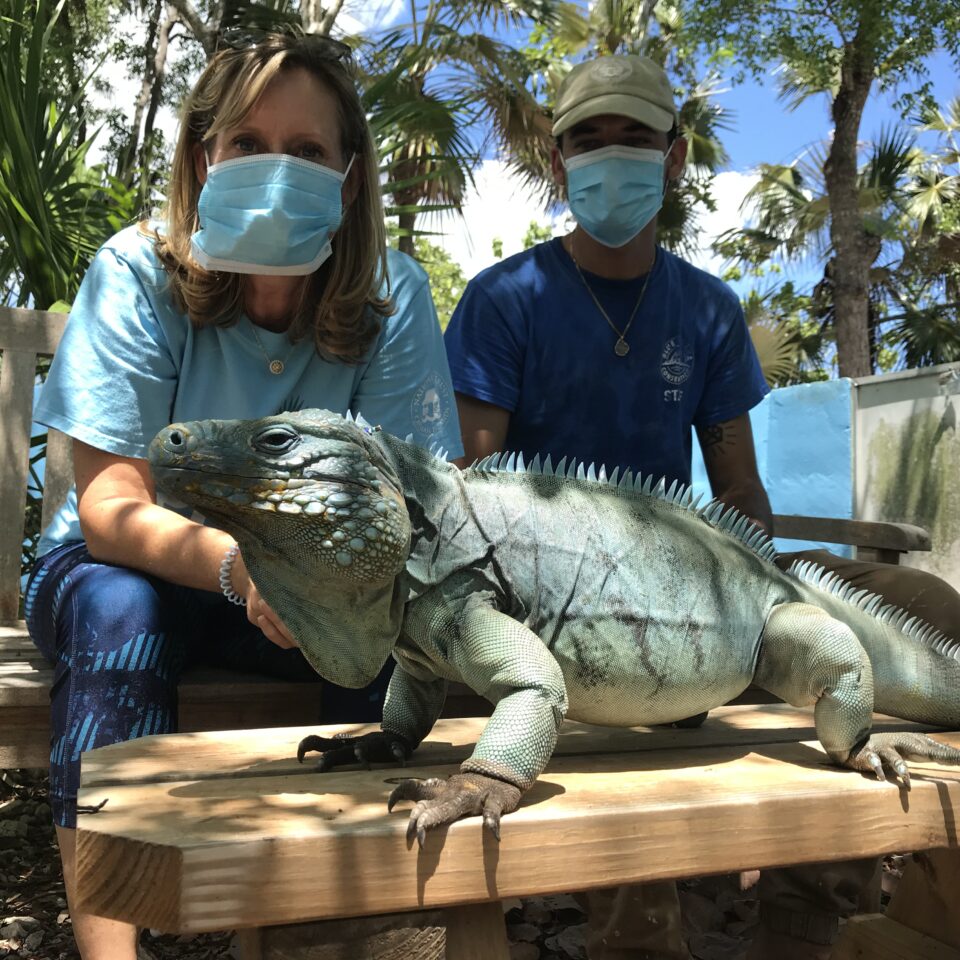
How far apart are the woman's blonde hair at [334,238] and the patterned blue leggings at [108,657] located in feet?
2.62

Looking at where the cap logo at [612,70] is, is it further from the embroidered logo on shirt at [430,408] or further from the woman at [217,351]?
the embroidered logo on shirt at [430,408]

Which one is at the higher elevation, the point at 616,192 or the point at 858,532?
the point at 616,192

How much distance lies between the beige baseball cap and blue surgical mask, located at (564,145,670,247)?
133mm

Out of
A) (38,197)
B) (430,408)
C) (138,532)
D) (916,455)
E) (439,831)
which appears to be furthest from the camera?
(916,455)

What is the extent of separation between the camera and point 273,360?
302 cm

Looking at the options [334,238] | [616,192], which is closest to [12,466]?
[334,238]

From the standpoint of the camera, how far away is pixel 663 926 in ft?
9.67

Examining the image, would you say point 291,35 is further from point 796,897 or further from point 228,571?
point 796,897

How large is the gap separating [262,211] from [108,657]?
4.06 feet

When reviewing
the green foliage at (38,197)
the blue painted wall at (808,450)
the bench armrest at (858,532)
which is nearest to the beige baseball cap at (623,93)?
the bench armrest at (858,532)

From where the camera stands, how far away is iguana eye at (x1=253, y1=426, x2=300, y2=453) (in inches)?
64.7

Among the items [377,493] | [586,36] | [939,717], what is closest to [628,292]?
[939,717]

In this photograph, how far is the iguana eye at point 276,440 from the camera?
64.7 inches

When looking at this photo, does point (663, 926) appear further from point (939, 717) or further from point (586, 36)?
point (586, 36)
